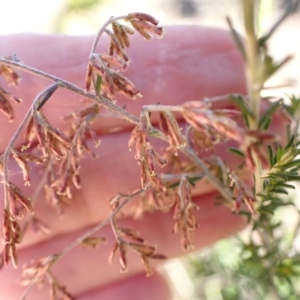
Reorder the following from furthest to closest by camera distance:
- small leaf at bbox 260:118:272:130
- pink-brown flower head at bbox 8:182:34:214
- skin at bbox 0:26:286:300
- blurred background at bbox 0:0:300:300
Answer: blurred background at bbox 0:0:300:300 < skin at bbox 0:26:286:300 < pink-brown flower head at bbox 8:182:34:214 < small leaf at bbox 260:118:272:130

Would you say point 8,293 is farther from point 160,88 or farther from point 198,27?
point 198,27

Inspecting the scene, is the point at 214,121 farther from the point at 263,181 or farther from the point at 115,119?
the point at 115,119

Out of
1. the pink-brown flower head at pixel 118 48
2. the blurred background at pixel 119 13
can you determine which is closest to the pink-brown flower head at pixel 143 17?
the pink-brown flower head at pixel 118 48

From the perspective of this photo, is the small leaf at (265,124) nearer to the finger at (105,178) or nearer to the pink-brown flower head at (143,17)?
the pink-brown flower head at (143,17)

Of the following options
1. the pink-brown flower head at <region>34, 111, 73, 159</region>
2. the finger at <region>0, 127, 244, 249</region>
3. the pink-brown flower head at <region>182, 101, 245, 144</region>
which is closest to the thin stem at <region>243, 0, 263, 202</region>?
the pink-brown flower head at <region>182, 101, 245, 144</region>

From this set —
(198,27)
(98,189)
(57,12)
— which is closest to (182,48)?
(198,27)

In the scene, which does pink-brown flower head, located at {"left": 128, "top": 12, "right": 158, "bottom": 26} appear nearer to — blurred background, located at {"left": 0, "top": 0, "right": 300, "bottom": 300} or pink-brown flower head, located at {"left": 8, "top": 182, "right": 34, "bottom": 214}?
pink-brown flower head, located at {"left": 8, "top": 182, "right": 34, "bottom": 214}

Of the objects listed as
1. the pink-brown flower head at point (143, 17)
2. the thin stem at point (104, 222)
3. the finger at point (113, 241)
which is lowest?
the finger at point (113, 241)
